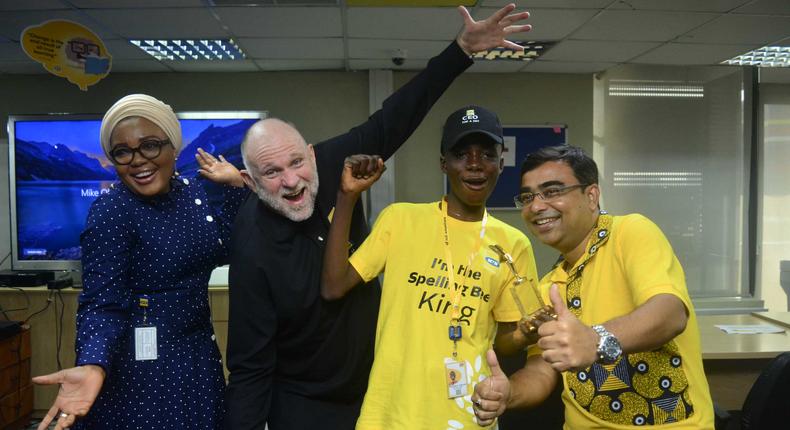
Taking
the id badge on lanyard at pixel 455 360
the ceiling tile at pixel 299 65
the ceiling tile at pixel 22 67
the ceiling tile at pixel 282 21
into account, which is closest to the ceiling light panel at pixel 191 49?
the ceiling tile at pixel 299 65

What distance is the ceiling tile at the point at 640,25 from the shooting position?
139 inches

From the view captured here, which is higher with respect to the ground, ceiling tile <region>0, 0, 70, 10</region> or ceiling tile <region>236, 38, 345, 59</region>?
ceiling tile <region>236, 38, 345, 59</region>

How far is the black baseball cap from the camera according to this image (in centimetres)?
139

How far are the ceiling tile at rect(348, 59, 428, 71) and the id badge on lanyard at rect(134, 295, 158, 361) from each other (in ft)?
Answer: 12.2

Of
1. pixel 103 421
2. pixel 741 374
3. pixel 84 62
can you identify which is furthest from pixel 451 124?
pixel 84 62

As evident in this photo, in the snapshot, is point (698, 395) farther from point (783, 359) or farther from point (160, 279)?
point (160, 279)

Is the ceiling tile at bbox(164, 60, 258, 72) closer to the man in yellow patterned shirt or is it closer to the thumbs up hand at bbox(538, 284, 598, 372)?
the man in yellow patterned shirt

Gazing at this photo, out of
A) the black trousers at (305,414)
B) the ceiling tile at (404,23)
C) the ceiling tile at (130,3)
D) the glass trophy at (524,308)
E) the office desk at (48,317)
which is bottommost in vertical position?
the office desk at (48,317)

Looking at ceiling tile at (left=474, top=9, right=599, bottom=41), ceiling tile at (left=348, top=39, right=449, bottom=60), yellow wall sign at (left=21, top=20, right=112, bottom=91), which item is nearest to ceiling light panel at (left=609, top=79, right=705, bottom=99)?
ceiling tile at (left=474, top=9, right=599, bottom=41)

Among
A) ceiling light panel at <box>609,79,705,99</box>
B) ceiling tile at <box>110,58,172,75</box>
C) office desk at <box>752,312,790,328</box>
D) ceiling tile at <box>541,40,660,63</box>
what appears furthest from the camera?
ceiling light panel at <box>609,79,705,99</box>

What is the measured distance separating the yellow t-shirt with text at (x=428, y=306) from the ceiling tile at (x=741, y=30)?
11.4 feet

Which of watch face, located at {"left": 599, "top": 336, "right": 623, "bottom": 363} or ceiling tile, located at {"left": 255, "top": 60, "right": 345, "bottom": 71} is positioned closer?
watch face, located at {"left": 599, "top": 336, "right": 623, "bottom": 363}

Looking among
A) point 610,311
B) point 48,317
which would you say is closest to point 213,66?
point 48,317

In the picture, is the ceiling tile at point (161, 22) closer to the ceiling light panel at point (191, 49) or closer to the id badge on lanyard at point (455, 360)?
the ceiling light panel at point (191, 49)
